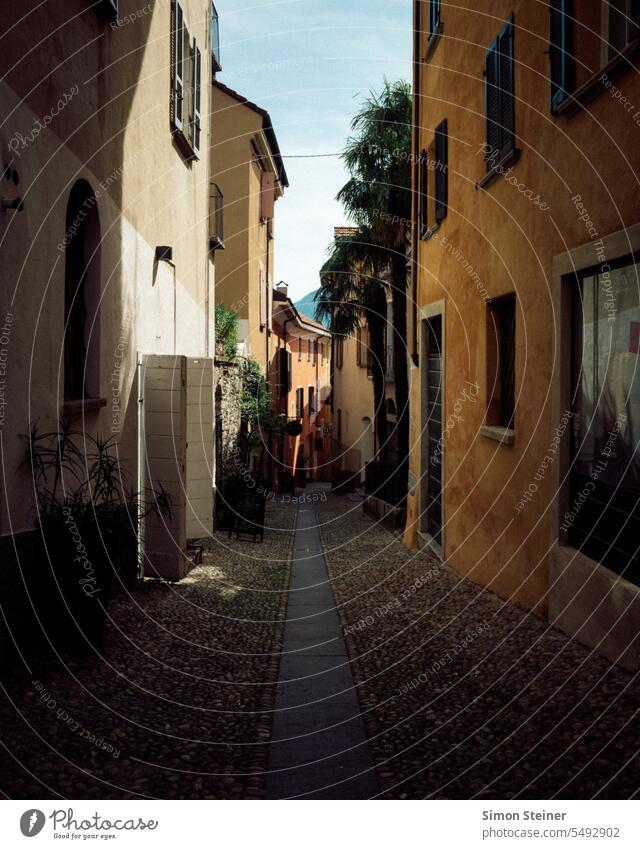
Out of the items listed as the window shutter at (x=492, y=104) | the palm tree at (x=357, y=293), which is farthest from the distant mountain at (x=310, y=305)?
the window shutter at (x=492, y=104)

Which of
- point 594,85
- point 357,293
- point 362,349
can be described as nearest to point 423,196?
point 594,85

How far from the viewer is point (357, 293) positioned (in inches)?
937

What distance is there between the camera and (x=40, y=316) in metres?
6.20

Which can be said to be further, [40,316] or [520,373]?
[520,373]

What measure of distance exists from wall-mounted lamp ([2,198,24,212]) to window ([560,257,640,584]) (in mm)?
4073

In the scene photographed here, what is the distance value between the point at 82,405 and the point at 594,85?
4.68 m

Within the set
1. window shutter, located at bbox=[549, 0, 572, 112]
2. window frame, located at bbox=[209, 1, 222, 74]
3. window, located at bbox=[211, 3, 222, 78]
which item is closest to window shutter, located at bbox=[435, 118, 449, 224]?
window shutter, located at bbox=[549, 0, 572, 112]

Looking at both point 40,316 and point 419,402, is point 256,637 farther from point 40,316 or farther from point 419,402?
point 419,402

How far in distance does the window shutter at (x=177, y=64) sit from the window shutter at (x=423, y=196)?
365 centimetres

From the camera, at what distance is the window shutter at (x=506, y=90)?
838cm

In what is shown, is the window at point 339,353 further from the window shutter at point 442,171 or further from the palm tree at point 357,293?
the window shutter at point 442,171

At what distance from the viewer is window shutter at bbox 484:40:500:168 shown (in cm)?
898
